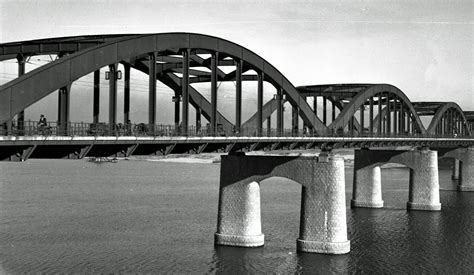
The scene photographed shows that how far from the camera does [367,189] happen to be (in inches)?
2717

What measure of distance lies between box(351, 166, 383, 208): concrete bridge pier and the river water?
1.31m

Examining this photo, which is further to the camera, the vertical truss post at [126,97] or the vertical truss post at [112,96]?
the vertical truss post at [126,97]

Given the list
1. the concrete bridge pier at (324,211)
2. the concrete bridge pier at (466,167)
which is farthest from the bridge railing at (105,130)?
the concrete bridge pier at (466,167)

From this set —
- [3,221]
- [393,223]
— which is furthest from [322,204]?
[3,221]

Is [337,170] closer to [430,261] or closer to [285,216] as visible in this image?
[430,261]

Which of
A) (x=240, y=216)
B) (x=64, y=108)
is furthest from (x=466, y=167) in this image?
(x=64, y=108)

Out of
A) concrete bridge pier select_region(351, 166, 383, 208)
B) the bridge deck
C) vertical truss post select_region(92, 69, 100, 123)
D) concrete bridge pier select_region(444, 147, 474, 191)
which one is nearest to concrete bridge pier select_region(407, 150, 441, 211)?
concrete bridge pier select_region(351, 166, 383, 208)

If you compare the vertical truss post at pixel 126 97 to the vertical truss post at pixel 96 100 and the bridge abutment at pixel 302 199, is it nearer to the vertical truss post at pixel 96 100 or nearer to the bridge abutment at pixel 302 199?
the vertical truss post at pixel 96 100

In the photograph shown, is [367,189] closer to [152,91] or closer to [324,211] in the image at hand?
[324,211]

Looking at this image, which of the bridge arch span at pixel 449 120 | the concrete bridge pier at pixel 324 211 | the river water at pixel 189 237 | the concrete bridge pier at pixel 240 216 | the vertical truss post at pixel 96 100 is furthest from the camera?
the bridge arch span at pixel 449 120

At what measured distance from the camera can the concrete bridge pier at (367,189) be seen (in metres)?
68.6

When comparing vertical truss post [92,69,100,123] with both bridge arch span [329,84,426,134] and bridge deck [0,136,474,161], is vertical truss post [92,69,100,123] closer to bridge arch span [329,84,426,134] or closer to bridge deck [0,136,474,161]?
bridge deck [0,136,474,161]

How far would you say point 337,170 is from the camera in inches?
1641

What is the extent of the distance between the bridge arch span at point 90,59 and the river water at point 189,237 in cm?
1242
